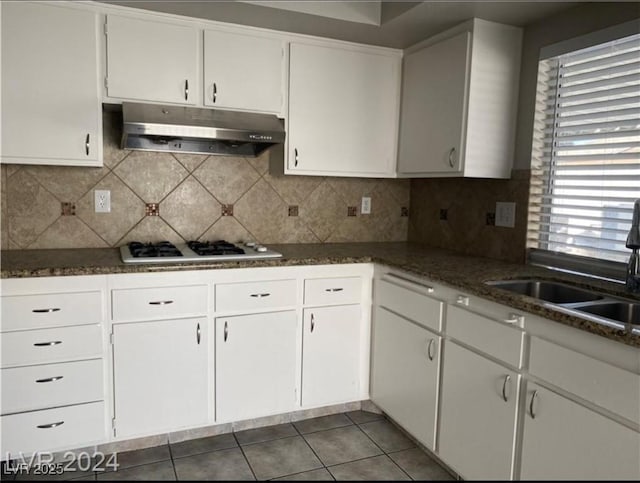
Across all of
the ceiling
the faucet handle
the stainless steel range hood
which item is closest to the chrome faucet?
the faucet handle

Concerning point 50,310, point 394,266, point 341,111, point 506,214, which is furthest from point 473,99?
point 50,310

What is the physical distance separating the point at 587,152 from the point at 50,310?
8.10ft

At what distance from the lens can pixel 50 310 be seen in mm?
2078

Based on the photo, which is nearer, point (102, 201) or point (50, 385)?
point (50, 385)

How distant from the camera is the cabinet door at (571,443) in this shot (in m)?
1.41

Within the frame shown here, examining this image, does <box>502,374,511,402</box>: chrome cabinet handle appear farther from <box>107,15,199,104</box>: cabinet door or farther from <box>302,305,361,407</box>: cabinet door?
<box>107,15,199,104</box>: cabinet door

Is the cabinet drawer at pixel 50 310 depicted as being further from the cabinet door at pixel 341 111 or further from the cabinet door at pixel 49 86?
the cabinet door at pixel 341 111

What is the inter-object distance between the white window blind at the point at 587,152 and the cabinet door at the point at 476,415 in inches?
31.7

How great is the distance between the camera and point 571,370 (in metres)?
1.57

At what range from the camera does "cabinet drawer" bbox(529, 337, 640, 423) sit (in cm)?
139

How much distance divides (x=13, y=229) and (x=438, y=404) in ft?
7.40

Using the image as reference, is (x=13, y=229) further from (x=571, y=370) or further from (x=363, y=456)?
(x=571, y=370)

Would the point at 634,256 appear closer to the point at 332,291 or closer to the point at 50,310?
the point at 332,291

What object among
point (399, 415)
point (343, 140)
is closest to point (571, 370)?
point (399, 415)
